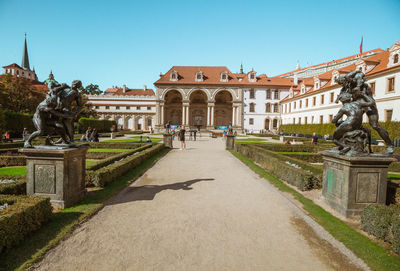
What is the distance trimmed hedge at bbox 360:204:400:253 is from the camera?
128 inches

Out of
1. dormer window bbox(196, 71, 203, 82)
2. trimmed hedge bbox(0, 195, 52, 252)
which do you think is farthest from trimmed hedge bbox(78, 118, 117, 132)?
trimmed hedge bbox(0, 195, 52, 252)

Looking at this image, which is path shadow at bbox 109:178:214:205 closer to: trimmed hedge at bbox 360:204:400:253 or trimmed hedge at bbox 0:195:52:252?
trimmed hedge at bbox 0:195:52:252

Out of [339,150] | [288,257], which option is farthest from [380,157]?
[288,257]

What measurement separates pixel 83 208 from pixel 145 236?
6.64 feet

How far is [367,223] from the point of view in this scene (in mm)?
3932

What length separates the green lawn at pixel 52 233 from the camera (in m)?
2.97

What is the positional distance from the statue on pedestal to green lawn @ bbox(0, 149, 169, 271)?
5.11 feet

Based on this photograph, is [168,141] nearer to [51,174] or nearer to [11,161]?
[11,161]

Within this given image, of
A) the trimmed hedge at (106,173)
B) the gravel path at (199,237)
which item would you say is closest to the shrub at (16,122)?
the trimmed hedge at (106,173)

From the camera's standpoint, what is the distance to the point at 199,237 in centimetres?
382

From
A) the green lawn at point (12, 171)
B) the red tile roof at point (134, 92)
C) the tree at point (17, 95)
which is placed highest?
the red tile roof at point (134, 92)

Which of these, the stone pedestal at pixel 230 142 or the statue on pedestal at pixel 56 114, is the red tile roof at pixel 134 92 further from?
the statue on pedestal at pixel 56 114

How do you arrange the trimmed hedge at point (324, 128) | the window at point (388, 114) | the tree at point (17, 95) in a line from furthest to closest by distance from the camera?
the tree at point (17, 95) < the window at point (388, 114) < the trimmed hedge at point (324, 128)

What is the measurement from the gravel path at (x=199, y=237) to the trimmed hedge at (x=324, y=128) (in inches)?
816
